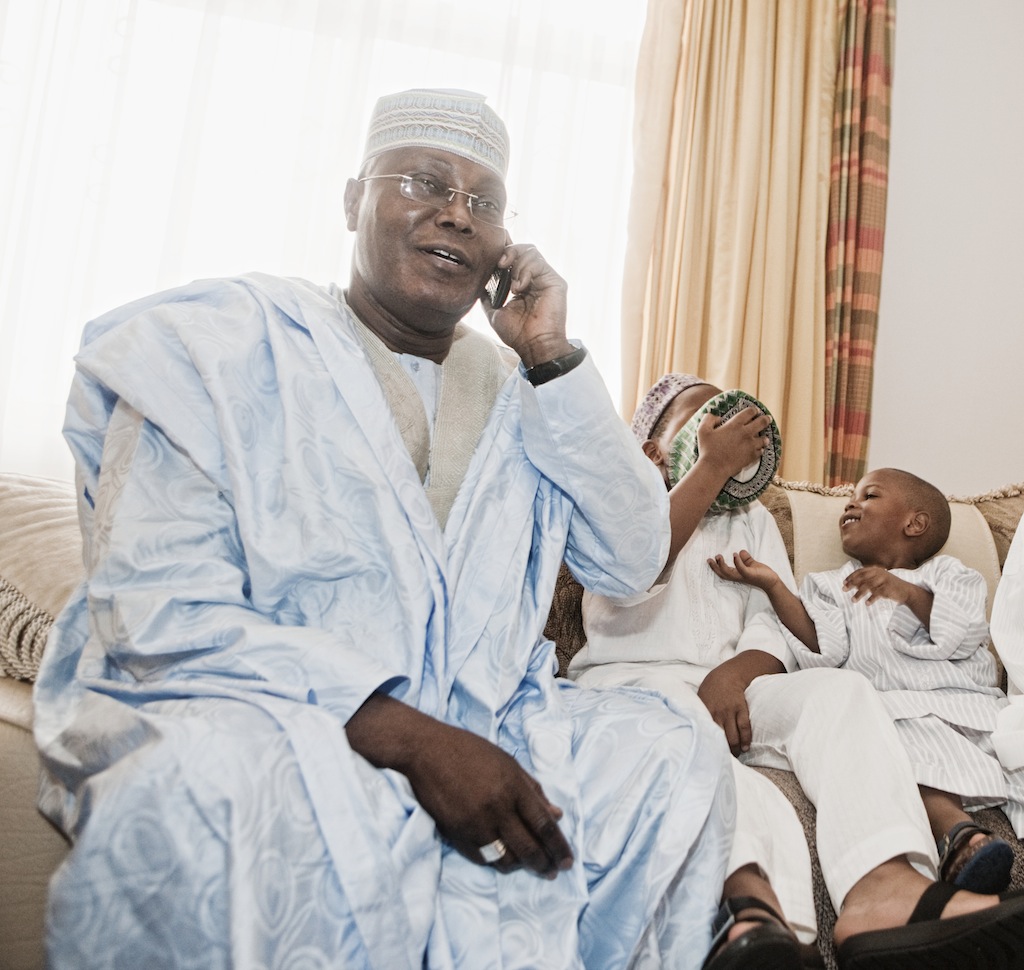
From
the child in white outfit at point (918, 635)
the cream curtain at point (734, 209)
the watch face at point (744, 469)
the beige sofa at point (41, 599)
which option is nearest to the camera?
the beige sofa at point (41, 599)

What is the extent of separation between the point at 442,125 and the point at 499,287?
292mm

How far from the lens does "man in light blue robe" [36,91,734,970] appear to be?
85 centimetres

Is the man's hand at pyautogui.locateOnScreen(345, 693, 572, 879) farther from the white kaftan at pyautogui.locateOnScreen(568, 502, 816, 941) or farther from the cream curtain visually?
the cream curtain

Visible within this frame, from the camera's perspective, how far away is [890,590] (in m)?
1.83

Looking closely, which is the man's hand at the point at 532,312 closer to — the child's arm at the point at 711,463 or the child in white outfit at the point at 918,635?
the child's arm at the point at 711,463

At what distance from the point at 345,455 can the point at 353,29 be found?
2.26 metres

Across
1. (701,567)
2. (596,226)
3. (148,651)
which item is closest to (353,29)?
(596,226)

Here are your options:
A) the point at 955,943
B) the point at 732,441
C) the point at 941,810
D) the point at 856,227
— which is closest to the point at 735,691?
the point at 941,810

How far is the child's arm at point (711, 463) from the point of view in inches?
69.1

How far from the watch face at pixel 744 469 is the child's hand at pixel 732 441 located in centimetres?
2

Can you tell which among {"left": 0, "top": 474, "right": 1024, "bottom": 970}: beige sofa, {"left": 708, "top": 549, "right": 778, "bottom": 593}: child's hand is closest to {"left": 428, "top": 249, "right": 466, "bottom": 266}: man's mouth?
{"left": 0, "top": 474, "right": 1024, "bottom": 970}: beige sofa

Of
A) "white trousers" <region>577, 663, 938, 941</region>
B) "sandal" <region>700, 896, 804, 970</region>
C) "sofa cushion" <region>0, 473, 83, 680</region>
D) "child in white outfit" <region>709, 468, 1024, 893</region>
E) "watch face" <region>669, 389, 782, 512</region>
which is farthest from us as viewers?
"watch face" <region>669, 389, 782, 512</region>

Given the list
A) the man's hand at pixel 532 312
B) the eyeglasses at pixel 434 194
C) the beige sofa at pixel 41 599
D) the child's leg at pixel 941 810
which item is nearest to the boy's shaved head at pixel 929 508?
the beige sofa at pixel 41 599

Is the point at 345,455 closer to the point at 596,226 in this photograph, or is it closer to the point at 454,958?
the point at 454,958
